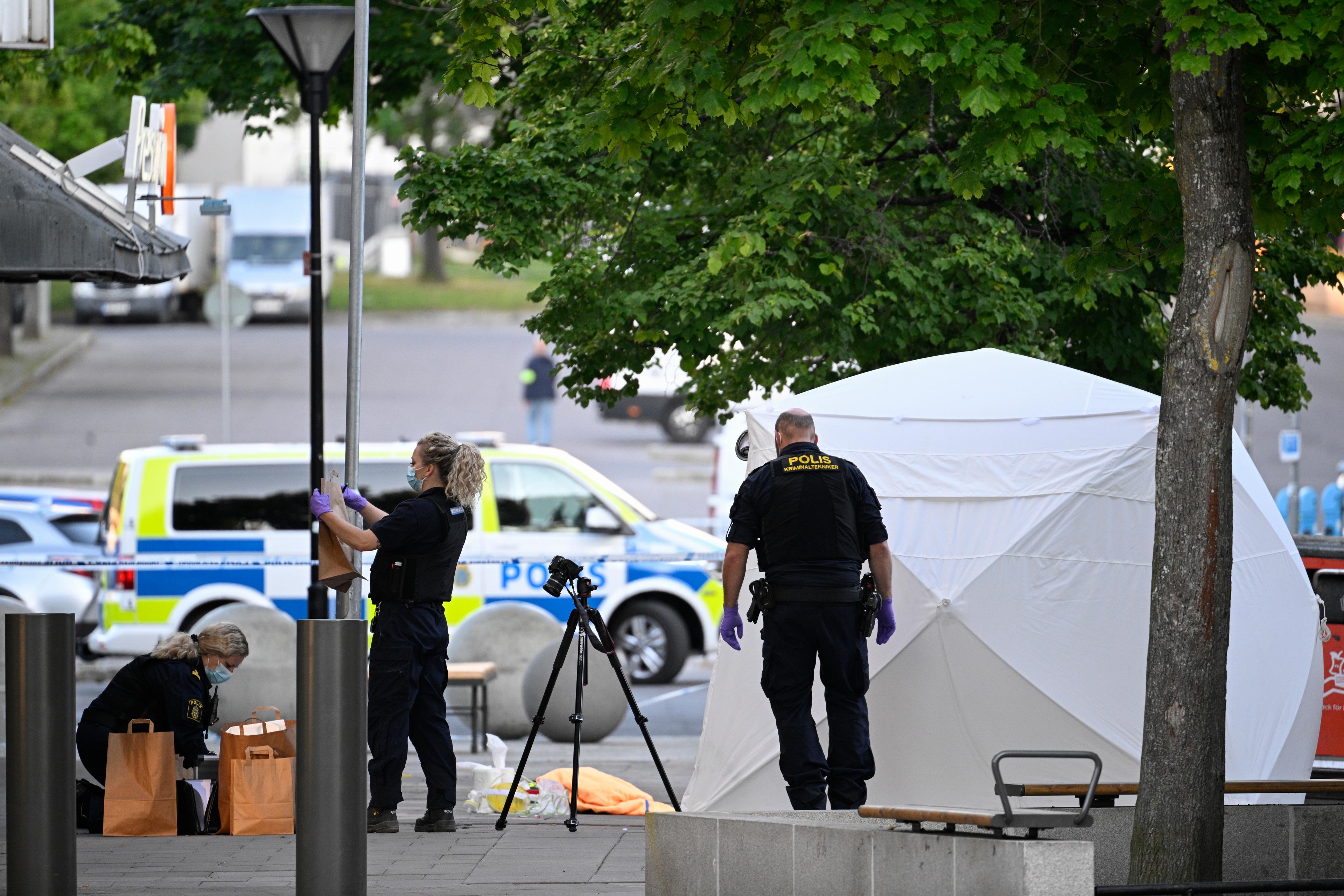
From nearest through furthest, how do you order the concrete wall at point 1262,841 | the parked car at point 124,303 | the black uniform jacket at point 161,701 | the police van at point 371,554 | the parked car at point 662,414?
→ the concrete wall at point 1262,841, the black uniform jacket at point 161,701, the police van at point 371,554, the parked car at point 662,414, the parked car at point 124,303

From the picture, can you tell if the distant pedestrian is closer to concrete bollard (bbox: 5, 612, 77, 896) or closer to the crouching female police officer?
the crouching female police officer

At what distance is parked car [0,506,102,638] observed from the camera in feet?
52.3

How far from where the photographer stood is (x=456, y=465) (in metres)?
8.44

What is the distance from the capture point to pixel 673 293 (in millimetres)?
10602

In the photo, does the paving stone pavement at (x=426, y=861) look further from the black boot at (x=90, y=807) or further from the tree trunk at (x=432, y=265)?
the tree trunk at (x=432, y=265)

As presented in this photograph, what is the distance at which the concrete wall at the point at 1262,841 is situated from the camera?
254 inches

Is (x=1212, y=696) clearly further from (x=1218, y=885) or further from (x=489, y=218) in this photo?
(x=489, y=218)

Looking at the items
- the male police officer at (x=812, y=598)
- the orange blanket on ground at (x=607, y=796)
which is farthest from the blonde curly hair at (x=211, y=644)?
the male police officer at (x=812, y=598)

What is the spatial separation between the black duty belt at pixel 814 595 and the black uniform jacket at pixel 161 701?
3.05 metres

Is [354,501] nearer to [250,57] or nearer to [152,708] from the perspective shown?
[152,708]

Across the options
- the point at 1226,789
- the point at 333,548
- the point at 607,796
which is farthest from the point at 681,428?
the point at 1226,789

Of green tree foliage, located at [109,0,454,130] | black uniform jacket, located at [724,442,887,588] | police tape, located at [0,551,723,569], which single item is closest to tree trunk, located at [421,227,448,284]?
police tape, located at [0,551,723,569]

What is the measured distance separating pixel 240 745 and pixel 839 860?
3.84 meters

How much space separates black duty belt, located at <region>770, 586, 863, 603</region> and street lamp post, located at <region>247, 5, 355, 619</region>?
13.0 feet
